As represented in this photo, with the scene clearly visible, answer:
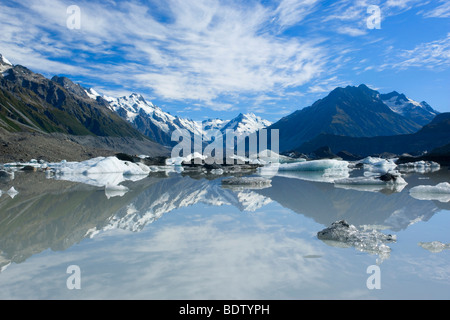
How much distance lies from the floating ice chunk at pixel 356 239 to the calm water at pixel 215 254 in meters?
0.21

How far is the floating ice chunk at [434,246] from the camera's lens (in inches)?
283

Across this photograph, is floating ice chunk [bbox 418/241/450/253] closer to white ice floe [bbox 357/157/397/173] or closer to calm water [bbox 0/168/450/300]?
calm water [bbox 0/168/450/300]

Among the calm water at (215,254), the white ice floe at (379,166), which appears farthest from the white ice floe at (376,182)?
the white ice floe at (379,166)

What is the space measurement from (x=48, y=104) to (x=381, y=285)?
223m

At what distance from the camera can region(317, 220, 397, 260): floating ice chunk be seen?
23.5ft

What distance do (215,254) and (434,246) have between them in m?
5.05

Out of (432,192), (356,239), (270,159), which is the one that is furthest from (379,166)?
(356,239)

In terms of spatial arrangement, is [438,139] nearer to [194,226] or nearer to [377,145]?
[377,145]

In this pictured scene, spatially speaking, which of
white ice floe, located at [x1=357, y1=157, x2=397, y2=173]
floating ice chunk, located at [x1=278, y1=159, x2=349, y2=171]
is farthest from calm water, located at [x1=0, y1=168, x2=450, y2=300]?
white ice floe, located at [x1=357, y1=157, x2=397, y2=173]

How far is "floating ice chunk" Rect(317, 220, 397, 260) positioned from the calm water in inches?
8.4

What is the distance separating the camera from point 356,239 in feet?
25.2
